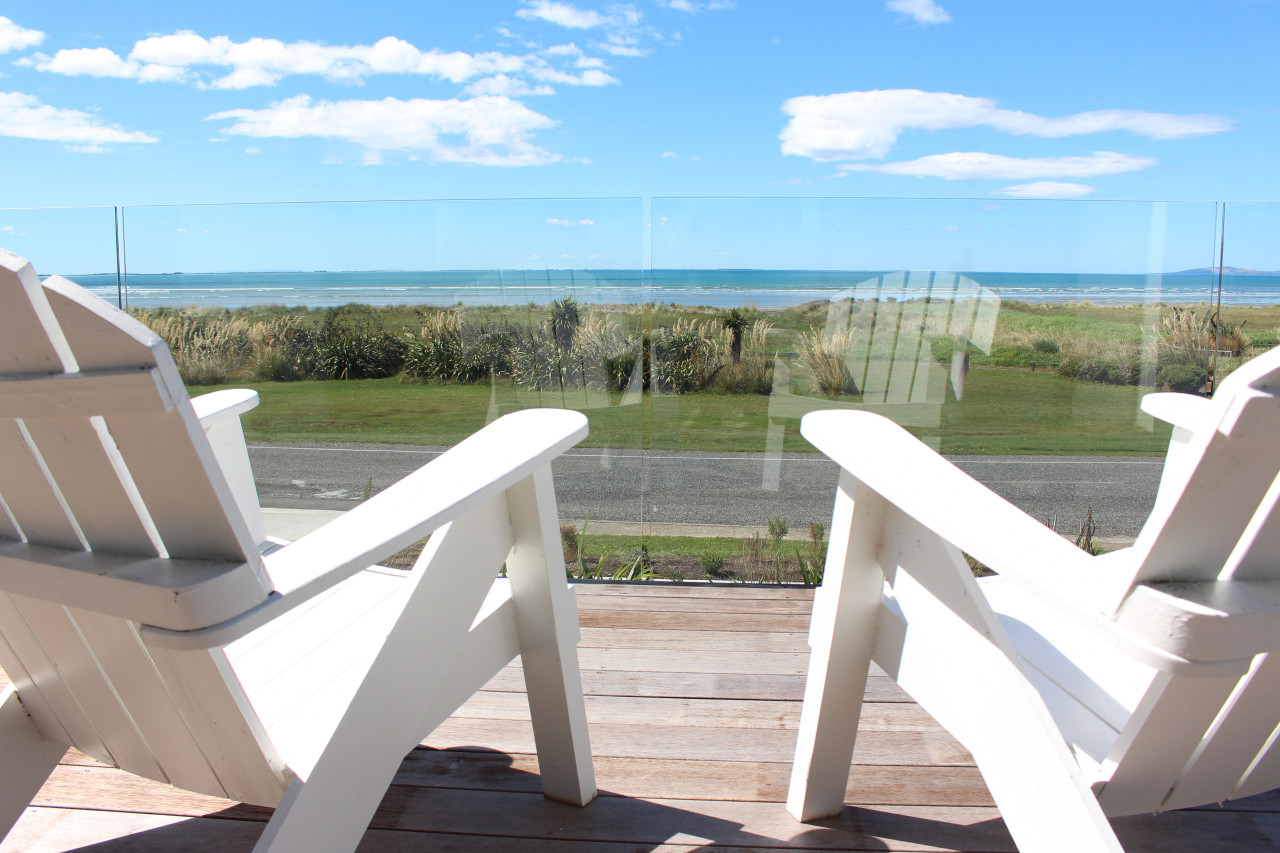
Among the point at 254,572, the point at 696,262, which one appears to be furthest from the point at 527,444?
the point at 696,262

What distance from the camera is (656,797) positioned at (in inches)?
55.1

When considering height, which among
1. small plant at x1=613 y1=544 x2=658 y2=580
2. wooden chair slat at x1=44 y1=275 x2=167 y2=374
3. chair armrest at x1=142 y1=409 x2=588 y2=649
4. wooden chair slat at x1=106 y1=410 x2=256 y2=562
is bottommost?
small plant at x1=613 y1=544 x2=658 y2=580

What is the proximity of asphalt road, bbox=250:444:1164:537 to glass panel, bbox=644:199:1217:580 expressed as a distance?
0.01 meters

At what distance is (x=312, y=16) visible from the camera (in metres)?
41.6

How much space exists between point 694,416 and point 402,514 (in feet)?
7.23

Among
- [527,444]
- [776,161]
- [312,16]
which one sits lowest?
[527,444]

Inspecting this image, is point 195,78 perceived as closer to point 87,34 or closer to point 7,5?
point 87,34

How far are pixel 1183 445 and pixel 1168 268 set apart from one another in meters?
1.96

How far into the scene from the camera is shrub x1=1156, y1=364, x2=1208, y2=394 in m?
2.99

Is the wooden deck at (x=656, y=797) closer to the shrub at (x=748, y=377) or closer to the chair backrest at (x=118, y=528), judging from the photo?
the chair backrest at (x=118, y=528)

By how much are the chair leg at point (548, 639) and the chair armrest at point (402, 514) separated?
0.09 m

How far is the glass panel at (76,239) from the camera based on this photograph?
9.67 ft

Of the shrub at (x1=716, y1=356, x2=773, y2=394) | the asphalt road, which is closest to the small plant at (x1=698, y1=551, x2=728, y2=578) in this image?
the asphalt road

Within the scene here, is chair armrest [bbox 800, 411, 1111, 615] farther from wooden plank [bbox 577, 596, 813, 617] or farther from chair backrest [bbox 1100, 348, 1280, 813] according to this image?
wooden plank [bbox 577, 596, 813, 617]
